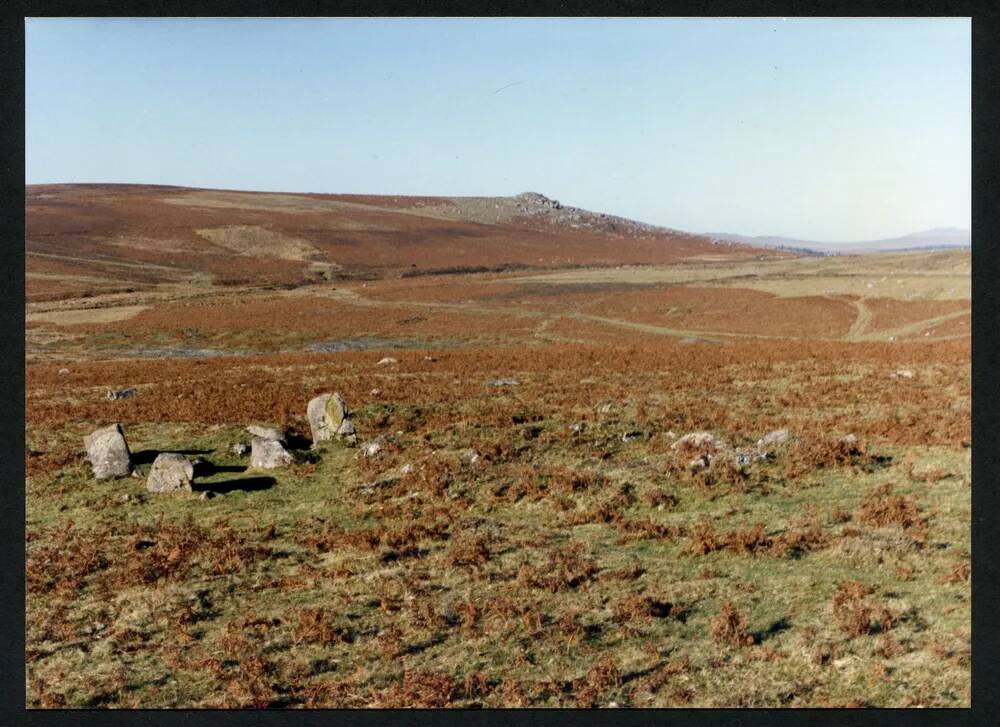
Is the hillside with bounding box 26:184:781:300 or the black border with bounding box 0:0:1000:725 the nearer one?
the black border with bounding box 0:0:1000:725

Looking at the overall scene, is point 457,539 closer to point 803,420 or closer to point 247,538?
point 247,538

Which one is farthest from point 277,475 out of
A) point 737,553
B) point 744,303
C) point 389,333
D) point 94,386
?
point 744,303

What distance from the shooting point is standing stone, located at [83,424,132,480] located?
17.5m

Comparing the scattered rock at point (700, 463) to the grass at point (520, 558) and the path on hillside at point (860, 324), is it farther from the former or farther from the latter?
the path on hillside at point (860, 324)

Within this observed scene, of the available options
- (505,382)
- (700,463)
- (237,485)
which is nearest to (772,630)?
(700,463)

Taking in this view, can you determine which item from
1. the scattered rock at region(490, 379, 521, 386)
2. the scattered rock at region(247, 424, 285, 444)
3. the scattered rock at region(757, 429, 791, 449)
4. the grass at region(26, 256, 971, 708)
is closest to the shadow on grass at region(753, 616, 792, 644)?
the grass at region(26, 256, 971, 708)

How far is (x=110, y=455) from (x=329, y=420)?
5.98 m

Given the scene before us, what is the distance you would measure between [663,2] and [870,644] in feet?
31.6

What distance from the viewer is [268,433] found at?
64.4ft

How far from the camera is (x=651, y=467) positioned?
16.4 metres

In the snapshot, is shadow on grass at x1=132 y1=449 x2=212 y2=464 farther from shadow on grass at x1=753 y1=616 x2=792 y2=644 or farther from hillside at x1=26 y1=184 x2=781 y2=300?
hillside at x1=26 y1=184 x2=781 y2=300

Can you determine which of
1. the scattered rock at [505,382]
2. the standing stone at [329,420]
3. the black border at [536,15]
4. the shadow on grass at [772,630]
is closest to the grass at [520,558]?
the shadow on grass at [772,630]

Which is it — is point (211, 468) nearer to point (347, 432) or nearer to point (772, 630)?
point (347, 432)

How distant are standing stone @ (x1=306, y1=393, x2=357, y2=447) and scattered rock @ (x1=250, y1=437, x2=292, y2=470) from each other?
166 cm
